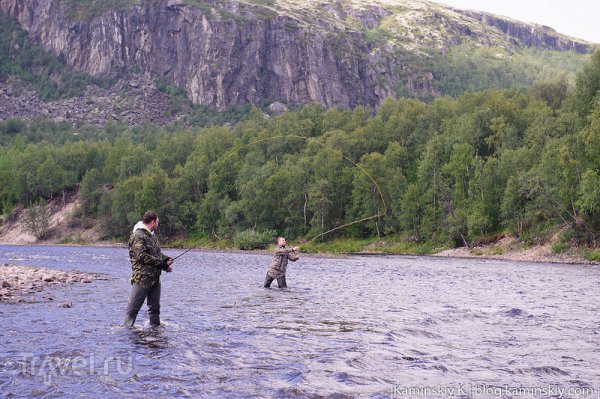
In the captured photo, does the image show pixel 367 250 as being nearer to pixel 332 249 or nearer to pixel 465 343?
pixel 332 249

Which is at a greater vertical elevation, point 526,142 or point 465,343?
point 526,142

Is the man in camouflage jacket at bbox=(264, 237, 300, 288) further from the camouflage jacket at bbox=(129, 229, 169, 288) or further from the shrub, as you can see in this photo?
the shrub

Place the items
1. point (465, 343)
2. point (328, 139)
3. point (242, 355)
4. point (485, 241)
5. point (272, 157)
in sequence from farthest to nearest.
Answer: point (272, 157)
point (328, 139)
point (485, 241)
point (465, 343)
point (242, 355)

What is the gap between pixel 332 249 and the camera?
77.4m

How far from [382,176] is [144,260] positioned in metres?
75.0

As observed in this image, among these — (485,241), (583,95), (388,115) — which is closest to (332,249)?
(485,241)

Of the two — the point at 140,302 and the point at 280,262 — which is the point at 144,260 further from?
the point at 280,262

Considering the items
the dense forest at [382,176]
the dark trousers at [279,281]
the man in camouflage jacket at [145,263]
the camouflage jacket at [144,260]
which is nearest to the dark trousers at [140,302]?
the man in camouflage jacket at [145,263]

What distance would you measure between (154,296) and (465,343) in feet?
23.4

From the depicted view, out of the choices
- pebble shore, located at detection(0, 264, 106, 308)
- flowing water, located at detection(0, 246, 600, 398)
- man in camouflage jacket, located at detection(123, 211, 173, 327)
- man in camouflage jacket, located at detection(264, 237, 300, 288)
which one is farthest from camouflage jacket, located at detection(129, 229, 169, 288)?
man in camouflage jacket, located at detection(264, 237, 300, 288)

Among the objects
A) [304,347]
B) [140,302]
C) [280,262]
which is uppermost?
[140,302]

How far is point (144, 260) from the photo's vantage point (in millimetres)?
14844

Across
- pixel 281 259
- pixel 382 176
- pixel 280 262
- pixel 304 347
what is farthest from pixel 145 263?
pixel 382 176

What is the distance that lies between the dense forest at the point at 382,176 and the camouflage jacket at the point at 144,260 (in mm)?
33606
